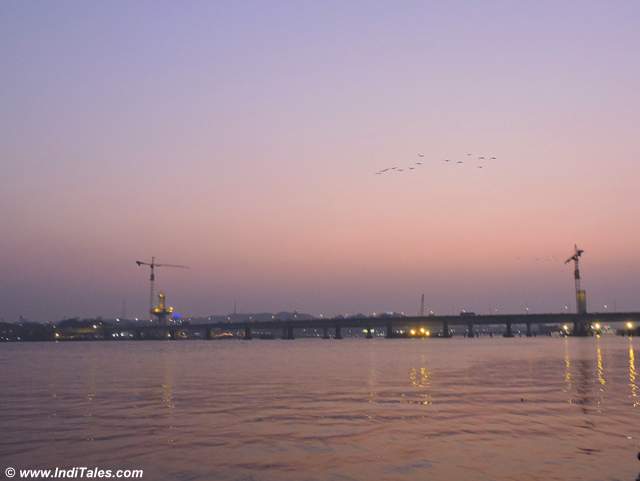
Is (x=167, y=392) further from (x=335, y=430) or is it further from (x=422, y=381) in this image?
(x=335, y=430)

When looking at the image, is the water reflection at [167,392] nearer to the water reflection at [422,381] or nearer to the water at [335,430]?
the water at [335,430]

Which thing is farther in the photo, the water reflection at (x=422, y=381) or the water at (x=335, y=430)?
the water reflection at (x=422, y=381)

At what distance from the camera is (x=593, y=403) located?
1670 inches

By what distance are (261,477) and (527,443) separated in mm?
11483

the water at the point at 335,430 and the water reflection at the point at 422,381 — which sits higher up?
the water at the point at 335,430

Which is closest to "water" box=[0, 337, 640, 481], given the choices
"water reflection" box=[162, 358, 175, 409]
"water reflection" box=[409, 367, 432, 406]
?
"water reflection" box=[162, 358, 175, 409]

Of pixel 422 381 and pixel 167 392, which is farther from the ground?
pixel 167 392

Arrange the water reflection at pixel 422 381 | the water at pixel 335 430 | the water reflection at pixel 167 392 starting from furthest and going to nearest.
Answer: the water reflection at pixel 422 381 → the water reflection at pixel 167 392 → the water at pixel 335 430

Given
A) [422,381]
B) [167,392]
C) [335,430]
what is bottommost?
[422,381]

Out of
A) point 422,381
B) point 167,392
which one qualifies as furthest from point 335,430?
point 422,381

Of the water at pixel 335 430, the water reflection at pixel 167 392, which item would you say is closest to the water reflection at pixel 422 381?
the water at pixel 335 430

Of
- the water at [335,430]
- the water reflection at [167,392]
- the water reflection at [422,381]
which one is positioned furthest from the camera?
the water reflection at [422,381]

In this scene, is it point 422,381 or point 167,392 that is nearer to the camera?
point 167,392

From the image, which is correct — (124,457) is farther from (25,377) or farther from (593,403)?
(25,377)
